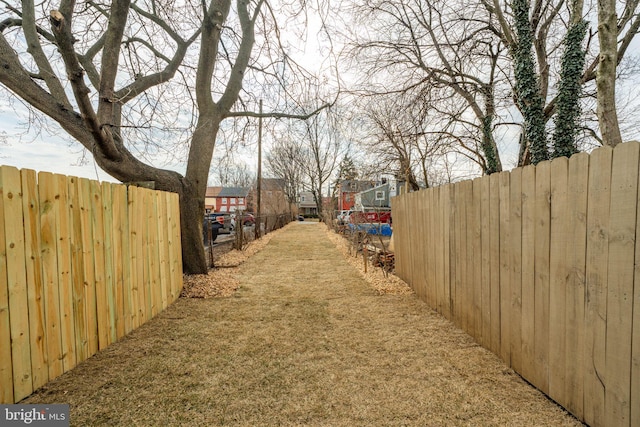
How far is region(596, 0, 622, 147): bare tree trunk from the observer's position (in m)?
4.12

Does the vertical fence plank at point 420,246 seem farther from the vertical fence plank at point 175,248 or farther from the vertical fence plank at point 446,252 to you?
the vertical fence plank at point 175,248

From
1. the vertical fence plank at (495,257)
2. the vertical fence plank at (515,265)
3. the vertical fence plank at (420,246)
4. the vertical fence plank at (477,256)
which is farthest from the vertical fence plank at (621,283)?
the vertical fence plank at (420,246)

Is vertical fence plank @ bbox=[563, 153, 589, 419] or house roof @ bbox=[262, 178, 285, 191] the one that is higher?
house roof @ bbox=[262, 178, 285, 191]

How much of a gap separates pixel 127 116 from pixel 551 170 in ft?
22.0

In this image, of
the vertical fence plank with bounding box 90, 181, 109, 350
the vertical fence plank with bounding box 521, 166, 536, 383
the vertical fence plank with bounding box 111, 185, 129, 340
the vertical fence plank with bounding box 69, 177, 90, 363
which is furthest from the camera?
the vertical fence plank with bounding box 111, 185, 129, 340

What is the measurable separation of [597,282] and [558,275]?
273mm

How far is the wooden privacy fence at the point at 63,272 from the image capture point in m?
1.92

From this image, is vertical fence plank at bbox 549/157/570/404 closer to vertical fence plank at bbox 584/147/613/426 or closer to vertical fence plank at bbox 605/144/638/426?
vertical fence plank at bbox 584/147/613/426

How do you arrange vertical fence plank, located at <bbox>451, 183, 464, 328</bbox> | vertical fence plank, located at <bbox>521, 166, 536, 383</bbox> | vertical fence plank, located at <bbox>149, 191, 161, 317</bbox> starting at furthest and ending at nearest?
vertical fence plank, located at <bbox>149, 191, 161, 317</bbox>, vertical fence plank, located at <bbox>451, 183, 464, 328</bbox>, vertical fence plank, located at <bbox>521, 166, 536, 383</bbox>

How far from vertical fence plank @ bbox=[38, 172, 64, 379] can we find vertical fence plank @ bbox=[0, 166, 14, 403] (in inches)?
10.5

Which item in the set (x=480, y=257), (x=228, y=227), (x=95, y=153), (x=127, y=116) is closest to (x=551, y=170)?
(x=480, y=257)

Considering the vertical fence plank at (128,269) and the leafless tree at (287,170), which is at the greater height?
the leafless tree at (287,170)

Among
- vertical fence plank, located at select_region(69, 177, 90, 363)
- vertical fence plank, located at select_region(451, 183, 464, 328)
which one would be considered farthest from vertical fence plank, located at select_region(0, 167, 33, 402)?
vertical fence plank, located at select_region(451, 183, 464, 328)

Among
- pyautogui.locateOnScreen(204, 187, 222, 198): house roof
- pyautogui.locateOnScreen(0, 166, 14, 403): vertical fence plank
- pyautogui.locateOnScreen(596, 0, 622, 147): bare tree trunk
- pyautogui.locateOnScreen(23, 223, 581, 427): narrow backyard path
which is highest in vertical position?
pyautogui.locateOnScreen(204, 187, 222, 198): house roof
